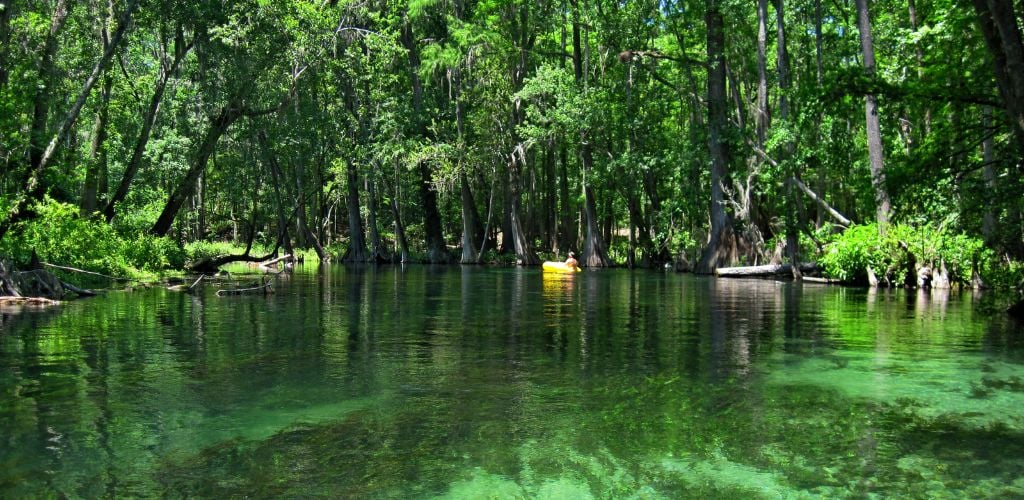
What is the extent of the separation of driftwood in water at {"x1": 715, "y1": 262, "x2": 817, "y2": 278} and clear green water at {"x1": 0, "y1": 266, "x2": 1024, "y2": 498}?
51.2ft

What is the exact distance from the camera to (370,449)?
6168mm

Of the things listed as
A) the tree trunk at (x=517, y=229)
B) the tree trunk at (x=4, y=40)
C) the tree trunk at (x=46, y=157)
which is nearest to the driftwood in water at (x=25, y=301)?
the tree trunk at (x=46, y=157)

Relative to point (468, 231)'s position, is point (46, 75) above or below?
above

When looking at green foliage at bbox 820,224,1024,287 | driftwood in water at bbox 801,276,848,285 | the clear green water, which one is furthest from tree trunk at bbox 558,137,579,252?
the clear green water

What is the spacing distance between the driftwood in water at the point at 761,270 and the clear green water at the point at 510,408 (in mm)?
15608

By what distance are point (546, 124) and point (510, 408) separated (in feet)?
125

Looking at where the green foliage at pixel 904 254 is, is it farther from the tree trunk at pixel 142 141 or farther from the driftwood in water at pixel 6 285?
the tree trunk at pixel 142 141

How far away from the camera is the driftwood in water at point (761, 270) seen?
99.7ft

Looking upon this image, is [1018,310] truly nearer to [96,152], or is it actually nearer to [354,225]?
[96,152]

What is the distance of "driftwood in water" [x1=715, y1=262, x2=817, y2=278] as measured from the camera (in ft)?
99.7

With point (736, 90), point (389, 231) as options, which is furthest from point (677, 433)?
point (389, 231)

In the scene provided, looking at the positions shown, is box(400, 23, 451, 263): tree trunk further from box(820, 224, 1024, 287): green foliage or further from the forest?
box(820, 224, 1024, 287): green foliage

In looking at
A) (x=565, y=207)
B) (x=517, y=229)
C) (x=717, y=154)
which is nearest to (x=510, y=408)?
(x=717, y=154)

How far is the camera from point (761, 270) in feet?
103
